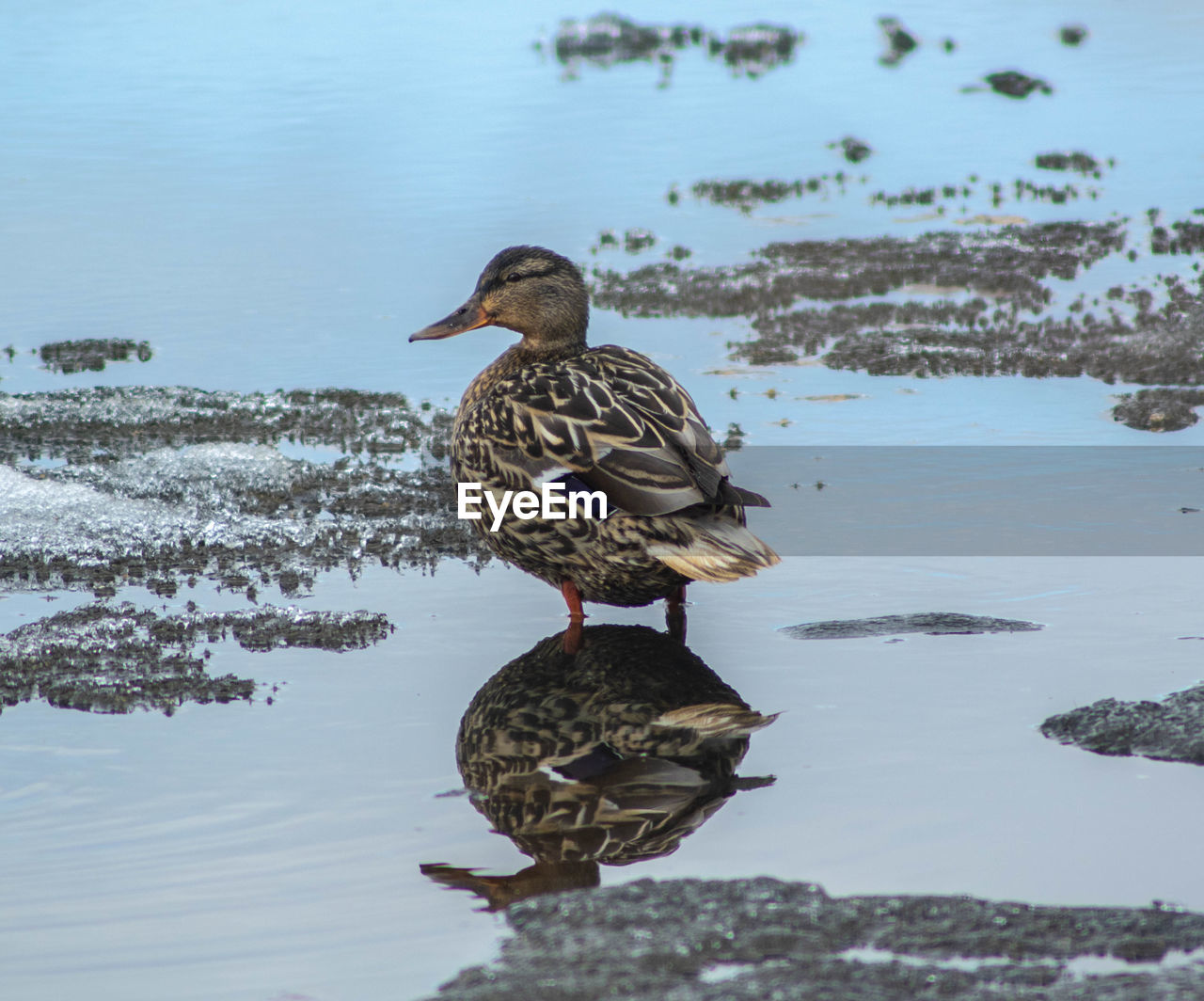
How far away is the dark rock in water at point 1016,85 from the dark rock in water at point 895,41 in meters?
3.01

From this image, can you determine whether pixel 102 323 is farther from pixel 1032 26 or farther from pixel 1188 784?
pixel 1032 26

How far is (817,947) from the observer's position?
145 inches

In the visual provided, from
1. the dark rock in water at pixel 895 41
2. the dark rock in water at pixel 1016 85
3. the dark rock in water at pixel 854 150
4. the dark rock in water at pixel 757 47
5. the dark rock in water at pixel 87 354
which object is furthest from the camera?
the dark rock in water at pixel 895 41

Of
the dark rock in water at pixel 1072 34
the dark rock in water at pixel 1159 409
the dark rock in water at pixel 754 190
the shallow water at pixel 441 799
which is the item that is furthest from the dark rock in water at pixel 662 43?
the shallow water at pixel 441 799

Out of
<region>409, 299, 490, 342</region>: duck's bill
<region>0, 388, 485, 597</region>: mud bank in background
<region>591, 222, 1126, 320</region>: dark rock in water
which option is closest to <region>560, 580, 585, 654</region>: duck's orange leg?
<region>0, 388, 485, 597</region>: mud bank in background

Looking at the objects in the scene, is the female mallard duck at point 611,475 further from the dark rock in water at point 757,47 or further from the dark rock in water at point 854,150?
the dark rock in water at point 757,47

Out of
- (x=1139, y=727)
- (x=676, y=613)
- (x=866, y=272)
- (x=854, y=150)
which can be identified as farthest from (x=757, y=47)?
(x=1139, y=727)

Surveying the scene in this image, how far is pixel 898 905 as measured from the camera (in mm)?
3910

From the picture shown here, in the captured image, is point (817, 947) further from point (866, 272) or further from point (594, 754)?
point (866, 272)

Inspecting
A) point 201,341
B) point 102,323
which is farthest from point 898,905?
point 102,323

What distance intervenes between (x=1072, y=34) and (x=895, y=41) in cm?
413

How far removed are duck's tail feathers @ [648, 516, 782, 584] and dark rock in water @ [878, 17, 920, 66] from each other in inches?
960

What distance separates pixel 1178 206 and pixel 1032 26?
1945 centimetres

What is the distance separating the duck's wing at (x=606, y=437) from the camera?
6.04 meters
